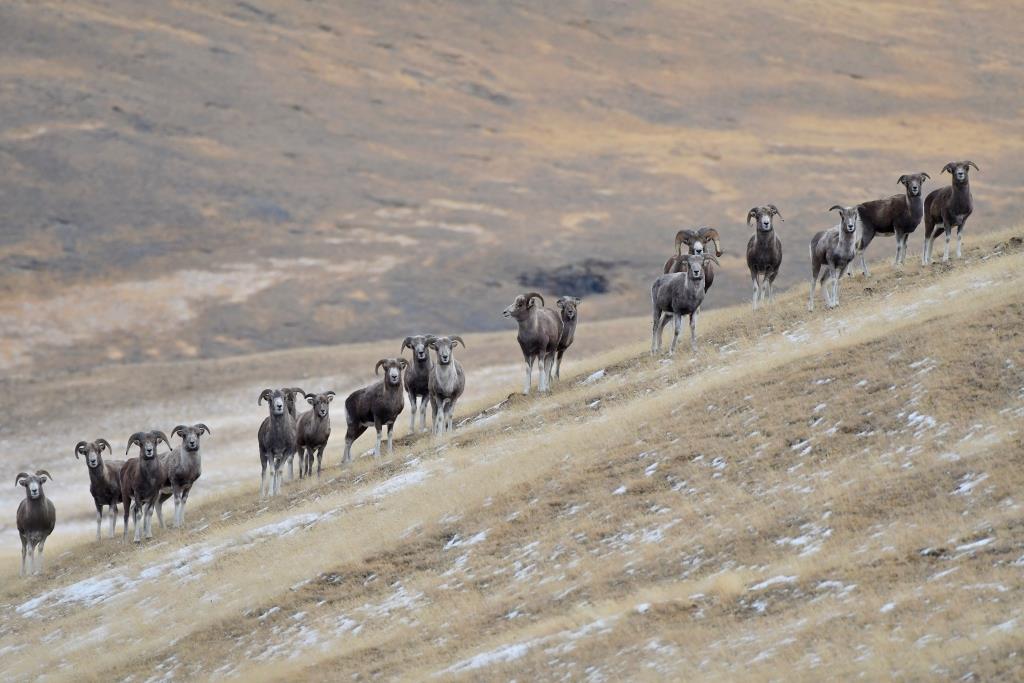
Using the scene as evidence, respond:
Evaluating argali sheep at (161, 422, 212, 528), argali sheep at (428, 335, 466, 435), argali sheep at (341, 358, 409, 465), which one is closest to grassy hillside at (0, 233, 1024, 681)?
argali sheep at (161, 422, 212, 528)

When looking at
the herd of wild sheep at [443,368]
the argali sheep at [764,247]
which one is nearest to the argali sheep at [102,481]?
the herd of wild sheep at [443,368]

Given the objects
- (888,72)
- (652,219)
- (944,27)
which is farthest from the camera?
(944,27)

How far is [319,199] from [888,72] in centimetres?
5583

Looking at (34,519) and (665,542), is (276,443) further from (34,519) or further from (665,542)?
(665,542)

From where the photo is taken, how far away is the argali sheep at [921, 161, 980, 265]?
31016mm

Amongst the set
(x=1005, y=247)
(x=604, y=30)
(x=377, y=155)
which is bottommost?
(x=1005, y=247)

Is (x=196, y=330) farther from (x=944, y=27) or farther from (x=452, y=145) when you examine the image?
(x=944, y=27)

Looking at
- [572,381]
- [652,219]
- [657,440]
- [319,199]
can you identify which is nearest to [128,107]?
[319,199]

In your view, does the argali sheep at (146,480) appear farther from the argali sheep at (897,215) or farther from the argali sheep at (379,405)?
the argali sheep at (897,215)

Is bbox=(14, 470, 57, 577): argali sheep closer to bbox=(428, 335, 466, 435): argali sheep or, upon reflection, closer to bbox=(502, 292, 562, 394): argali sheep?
bbox=(428, 335, 466, 435): argali sheep

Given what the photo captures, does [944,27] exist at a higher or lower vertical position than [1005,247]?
higher

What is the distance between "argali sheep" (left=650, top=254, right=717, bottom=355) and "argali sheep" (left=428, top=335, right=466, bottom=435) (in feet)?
14.1

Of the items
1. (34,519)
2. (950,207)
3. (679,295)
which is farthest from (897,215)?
(34,519)

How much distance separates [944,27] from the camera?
147750mm
